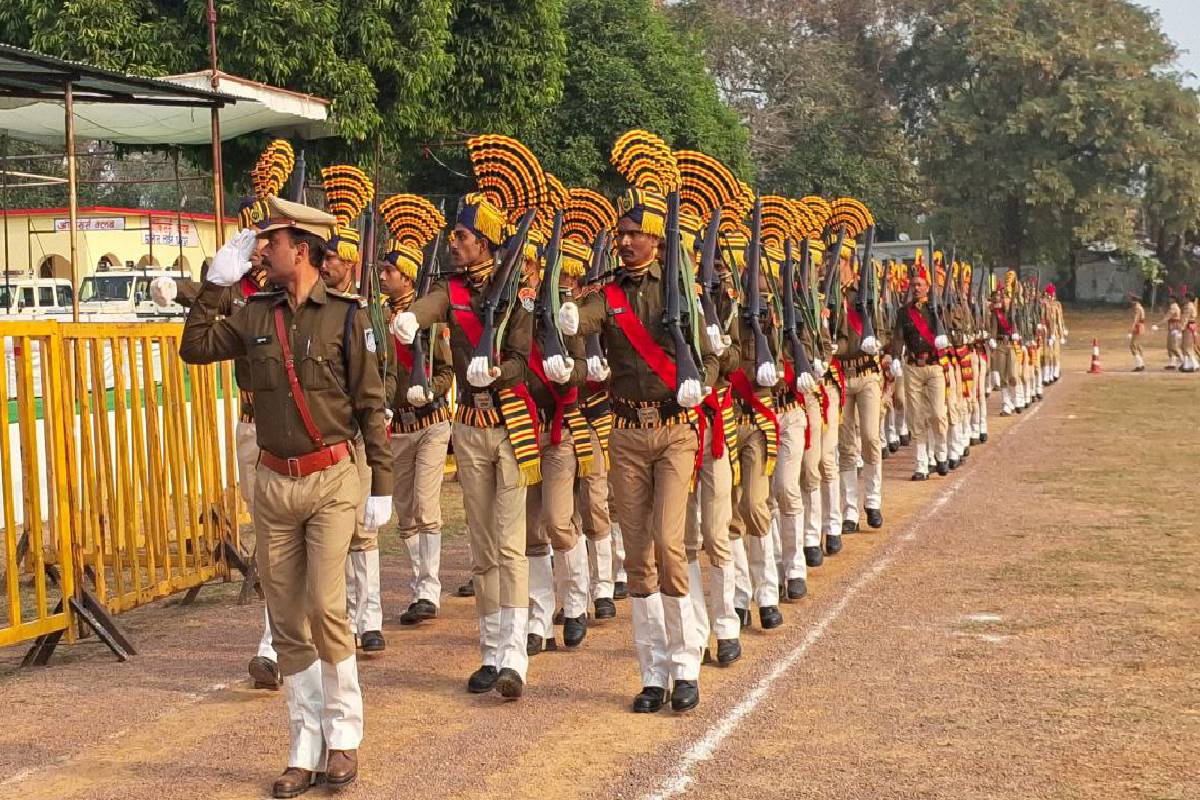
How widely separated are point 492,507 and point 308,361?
1970 millimetres

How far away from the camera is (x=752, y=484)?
29.8 feet

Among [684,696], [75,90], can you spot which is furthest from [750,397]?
[75,90]

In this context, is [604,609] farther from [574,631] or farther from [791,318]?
[791,318]

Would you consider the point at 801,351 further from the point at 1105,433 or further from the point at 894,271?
the point at 1105,433

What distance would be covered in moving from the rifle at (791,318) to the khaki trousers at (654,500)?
2366 millimetres

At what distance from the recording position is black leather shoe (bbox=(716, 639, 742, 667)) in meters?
8.25

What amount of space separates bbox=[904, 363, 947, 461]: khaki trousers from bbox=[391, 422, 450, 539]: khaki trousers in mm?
8277

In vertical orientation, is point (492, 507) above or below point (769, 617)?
above

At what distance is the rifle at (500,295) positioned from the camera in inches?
307

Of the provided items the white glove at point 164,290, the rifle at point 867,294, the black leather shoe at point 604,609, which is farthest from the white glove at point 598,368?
the rifle at point 867,294

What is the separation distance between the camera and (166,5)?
19.8 meters

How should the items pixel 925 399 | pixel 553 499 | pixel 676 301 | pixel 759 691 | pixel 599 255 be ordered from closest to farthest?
pixel 676 301, pixel 759 691, pixel 553 499, pixel 599 255, pixel 925 399

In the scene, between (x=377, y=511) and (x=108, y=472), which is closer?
(x=377, y=511)

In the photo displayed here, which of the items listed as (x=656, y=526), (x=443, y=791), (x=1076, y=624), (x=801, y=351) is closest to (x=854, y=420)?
(x=801, y=351)
